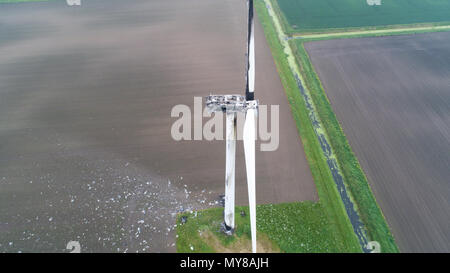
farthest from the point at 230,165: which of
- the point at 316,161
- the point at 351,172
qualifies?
the point at 351,172

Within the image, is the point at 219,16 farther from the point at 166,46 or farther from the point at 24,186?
the point at 24,186

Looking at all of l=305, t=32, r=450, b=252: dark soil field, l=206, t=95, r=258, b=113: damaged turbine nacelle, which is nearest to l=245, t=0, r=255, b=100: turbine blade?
l=206, t=95, r=258, b=113: damaged turbine nacelle

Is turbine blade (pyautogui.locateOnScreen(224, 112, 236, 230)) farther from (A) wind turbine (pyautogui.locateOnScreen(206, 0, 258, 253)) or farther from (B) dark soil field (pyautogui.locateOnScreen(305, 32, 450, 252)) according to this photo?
A: (B) dark soil field (pyautogui.locateOnScreen(305, 32, 450, 252))

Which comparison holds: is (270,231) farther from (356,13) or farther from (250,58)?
(356,13)

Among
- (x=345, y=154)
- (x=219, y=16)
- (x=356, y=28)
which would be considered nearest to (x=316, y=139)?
(x=345, y=154)

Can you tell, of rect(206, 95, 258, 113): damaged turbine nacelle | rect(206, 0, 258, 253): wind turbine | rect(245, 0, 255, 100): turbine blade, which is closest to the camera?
rect(206, 0, 258, 253): wind turbine
